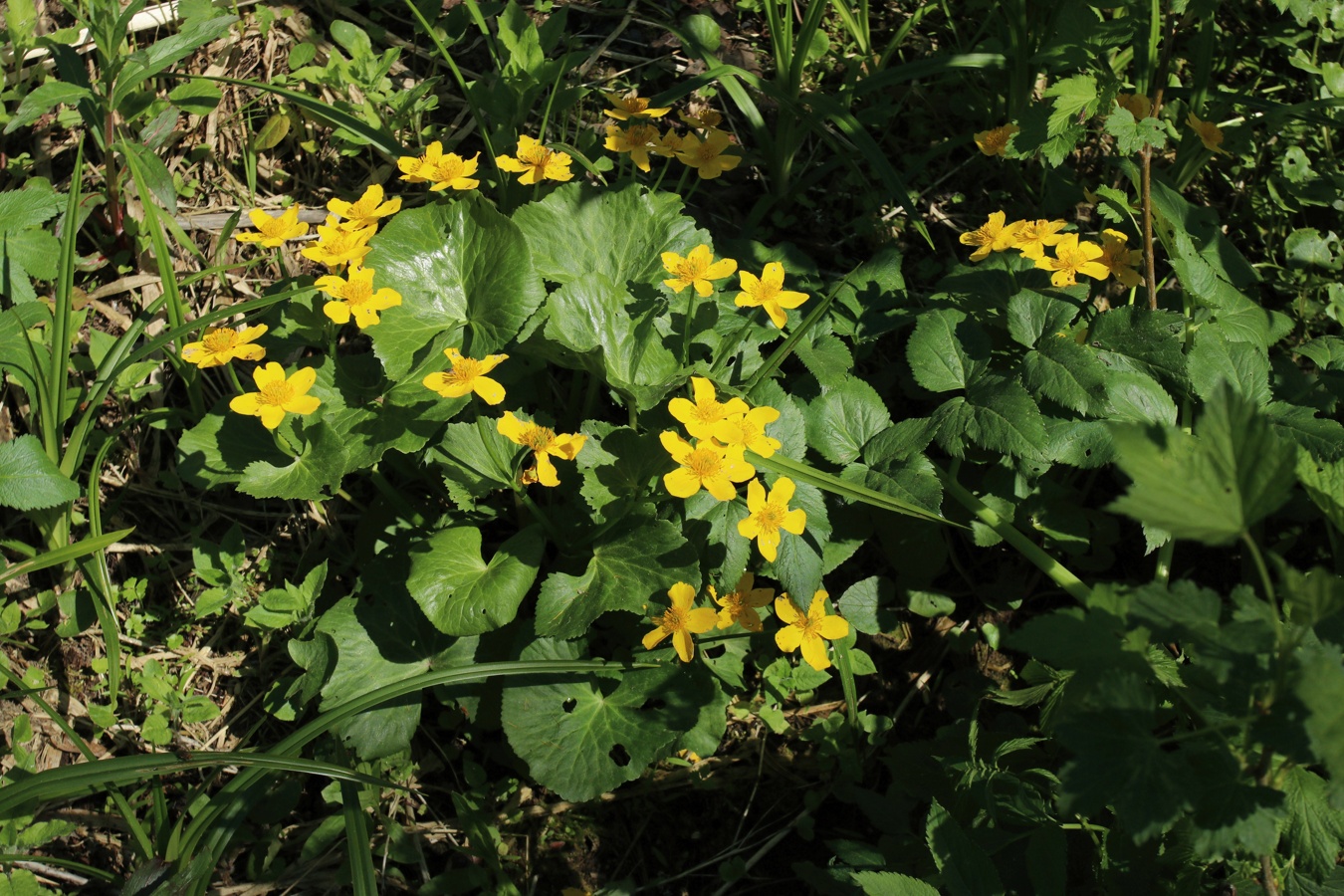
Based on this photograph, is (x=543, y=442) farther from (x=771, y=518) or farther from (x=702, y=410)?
(x=771, y=518)

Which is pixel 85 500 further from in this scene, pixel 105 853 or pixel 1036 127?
pixel 1036 127

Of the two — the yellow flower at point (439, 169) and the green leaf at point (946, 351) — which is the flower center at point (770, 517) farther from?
the yellow flower at point (439, 169)

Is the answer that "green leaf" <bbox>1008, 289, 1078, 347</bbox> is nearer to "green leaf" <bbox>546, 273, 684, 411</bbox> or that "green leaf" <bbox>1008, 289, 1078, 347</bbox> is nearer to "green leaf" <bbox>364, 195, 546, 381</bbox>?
"green leaf" <bbox>546, 273, 684, 411</bbox>

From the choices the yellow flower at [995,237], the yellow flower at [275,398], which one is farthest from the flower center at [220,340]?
the yellow flower at [995,237]

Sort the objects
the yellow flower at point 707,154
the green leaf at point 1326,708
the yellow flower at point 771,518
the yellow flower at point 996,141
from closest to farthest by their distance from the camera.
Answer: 1. the green leaf at point 1326,708
2. the yellow flower at point 771,518
3. the yellow flower at point 707,154
4. the yellow flower at point 996,141

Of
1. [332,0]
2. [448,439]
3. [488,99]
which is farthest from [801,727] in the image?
[332,0]
